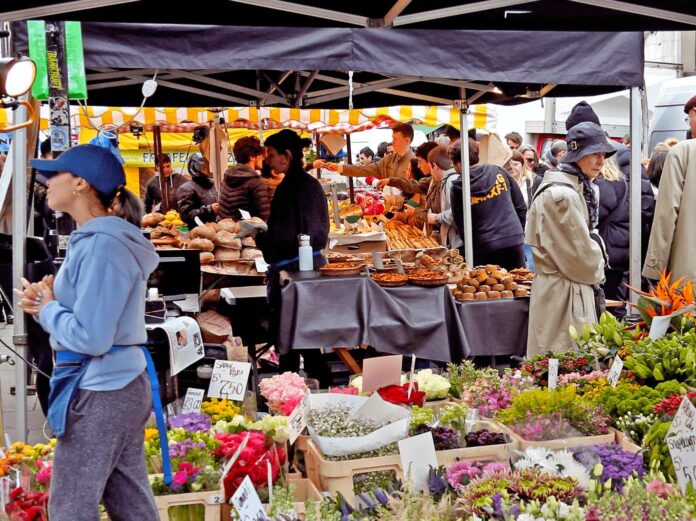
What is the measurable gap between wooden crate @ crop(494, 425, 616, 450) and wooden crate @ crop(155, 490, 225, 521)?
115 centimetres

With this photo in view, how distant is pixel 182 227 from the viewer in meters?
9.93

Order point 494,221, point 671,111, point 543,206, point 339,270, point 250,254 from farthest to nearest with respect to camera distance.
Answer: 1. point 671,111
2. point 494,221
3. point 250,254
4. point 339,270
5. point 543,206

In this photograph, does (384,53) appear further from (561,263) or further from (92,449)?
(92,449)

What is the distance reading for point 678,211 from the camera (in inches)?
222

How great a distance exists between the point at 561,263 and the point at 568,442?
2466 mm

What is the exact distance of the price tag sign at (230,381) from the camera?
14.2 feet

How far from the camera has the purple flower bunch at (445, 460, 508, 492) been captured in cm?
297

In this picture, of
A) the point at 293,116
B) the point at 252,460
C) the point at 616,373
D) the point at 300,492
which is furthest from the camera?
the point at 293,116

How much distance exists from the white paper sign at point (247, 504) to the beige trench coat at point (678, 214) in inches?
147

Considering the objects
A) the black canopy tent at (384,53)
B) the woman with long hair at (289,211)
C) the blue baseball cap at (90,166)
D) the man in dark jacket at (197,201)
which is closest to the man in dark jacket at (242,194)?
the man in dark jacket at (197,201)

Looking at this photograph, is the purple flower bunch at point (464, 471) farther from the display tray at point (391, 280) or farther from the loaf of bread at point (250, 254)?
the loaf of bread at point (250, 254)

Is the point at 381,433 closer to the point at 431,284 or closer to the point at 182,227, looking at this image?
the point at 431,284

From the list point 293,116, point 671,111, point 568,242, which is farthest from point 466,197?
point 671,111

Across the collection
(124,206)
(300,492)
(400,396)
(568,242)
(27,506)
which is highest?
(124,206)
